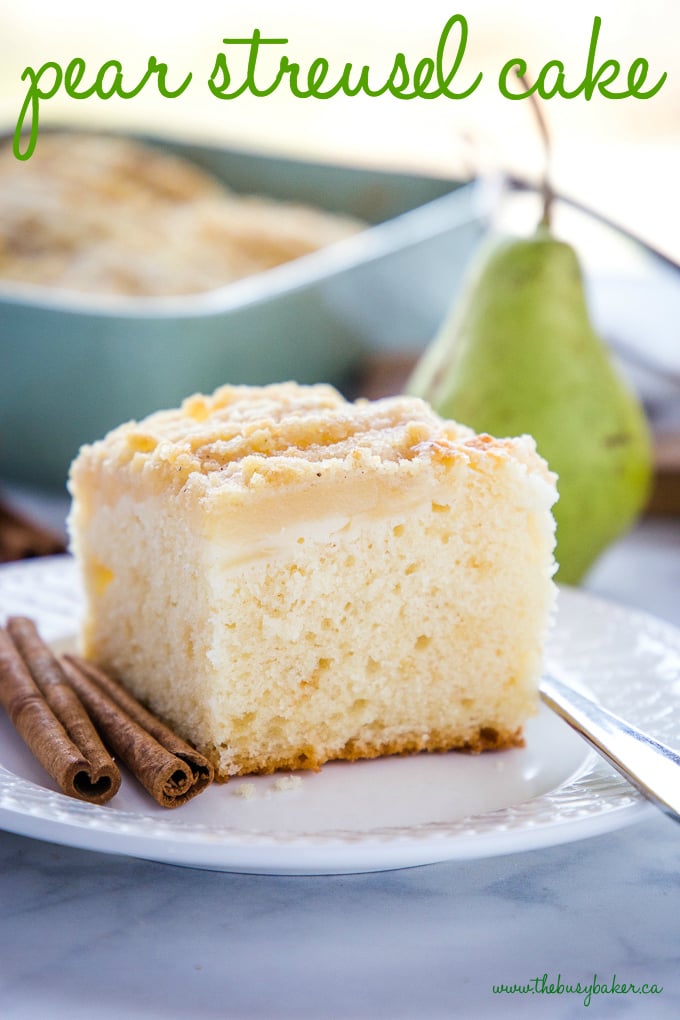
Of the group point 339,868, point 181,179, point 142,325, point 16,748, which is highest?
point 181,179

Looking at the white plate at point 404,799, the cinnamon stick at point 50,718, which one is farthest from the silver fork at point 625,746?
the cinnamon stick at point 50,718

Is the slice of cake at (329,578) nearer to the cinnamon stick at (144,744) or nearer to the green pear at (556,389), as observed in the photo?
the cinnamon stick at (144,744)

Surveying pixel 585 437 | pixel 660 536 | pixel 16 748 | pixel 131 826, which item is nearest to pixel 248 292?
pixel 585 437

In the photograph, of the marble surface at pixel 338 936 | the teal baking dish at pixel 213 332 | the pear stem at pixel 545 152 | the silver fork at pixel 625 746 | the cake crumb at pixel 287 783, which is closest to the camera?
the marble surface at pixel 338 936

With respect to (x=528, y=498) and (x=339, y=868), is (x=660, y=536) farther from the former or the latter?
(x=339, y=868)

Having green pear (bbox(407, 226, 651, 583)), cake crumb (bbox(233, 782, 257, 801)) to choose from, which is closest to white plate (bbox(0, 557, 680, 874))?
cake crumb (bbox(233, 782, 257, 801))

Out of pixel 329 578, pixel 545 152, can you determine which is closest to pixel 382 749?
pixel 329 578

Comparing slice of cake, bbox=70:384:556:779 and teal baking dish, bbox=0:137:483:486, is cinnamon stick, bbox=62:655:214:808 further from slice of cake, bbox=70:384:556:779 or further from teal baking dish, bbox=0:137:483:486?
teal baking dish, bbox=0:137:483:486
